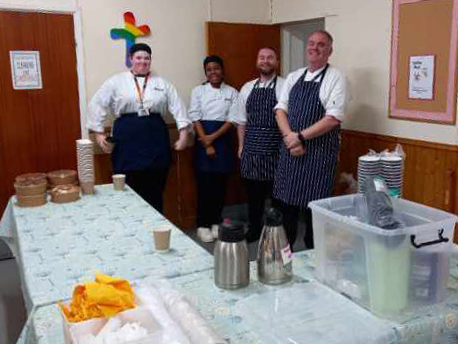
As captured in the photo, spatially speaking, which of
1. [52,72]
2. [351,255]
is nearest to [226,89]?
[52,72]

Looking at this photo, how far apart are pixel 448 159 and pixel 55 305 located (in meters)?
2.45

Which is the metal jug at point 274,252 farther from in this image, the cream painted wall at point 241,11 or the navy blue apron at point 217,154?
the cream painted wall at point 241,11

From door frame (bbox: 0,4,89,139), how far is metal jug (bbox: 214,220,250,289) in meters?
2.64

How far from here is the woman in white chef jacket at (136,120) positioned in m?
3.29

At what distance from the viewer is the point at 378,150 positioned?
3.35 m

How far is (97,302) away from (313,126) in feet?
6.16

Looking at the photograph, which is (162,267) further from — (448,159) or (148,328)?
(448,159)

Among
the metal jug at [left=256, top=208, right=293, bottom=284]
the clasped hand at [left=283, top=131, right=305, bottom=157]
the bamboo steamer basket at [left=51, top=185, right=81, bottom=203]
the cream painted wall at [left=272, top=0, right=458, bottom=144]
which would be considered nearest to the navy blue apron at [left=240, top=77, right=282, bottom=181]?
the clasped hand at [left=283, top=131, right=305, bottom=157]

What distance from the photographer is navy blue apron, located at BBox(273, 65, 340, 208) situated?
2.72 metres

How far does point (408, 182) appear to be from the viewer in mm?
3164

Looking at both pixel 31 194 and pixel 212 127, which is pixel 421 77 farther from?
pixel 31 194

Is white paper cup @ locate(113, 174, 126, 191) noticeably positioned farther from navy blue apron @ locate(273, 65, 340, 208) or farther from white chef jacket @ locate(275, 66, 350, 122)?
white chef jacket @ locate(275, 66, 350, 122)

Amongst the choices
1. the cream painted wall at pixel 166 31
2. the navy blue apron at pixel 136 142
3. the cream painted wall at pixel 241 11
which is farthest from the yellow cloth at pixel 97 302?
the cream painted wall at pixel 241 11

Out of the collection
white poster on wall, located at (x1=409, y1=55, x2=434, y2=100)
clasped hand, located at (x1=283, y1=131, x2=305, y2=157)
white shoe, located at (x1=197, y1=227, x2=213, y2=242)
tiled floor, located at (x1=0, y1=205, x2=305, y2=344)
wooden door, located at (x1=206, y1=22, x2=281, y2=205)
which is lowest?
tiled floor, located at (x1=0, y1=205, x2=305, y2=344)
